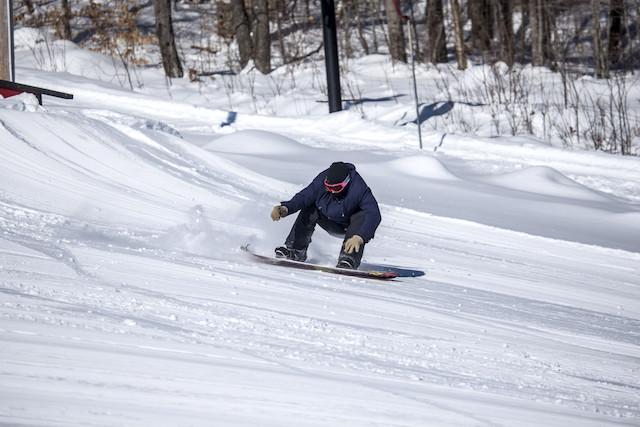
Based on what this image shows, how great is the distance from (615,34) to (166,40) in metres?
11.3

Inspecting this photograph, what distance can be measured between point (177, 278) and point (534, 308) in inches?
109

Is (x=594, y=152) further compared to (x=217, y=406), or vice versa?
(x=594, y=152)

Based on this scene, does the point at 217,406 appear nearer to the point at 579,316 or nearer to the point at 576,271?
the point at 579,316

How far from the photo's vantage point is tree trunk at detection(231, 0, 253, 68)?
2306 cm

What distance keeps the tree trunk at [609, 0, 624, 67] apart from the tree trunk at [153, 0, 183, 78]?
10343 mm

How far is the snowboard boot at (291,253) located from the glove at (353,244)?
1.49 ft

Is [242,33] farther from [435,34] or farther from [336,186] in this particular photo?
[336,186]

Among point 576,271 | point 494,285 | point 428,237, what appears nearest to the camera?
point 494,285

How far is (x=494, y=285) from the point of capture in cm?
817

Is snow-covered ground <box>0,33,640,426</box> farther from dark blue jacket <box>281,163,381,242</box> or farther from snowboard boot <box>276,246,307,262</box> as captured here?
dark blue jacket <box>281,163,381,242</box>

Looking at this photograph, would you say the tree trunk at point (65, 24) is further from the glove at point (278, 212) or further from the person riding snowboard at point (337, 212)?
the glove at point (278, 212)

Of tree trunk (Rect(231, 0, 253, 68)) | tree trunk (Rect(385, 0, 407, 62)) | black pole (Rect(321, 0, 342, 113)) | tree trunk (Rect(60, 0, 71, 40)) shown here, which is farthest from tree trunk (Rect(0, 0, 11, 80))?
tree trunk (Rect(60, 0, 71, 40))

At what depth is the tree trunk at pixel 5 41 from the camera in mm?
13223

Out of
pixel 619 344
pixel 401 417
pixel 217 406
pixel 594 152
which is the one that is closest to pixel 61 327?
pixel 217 406
